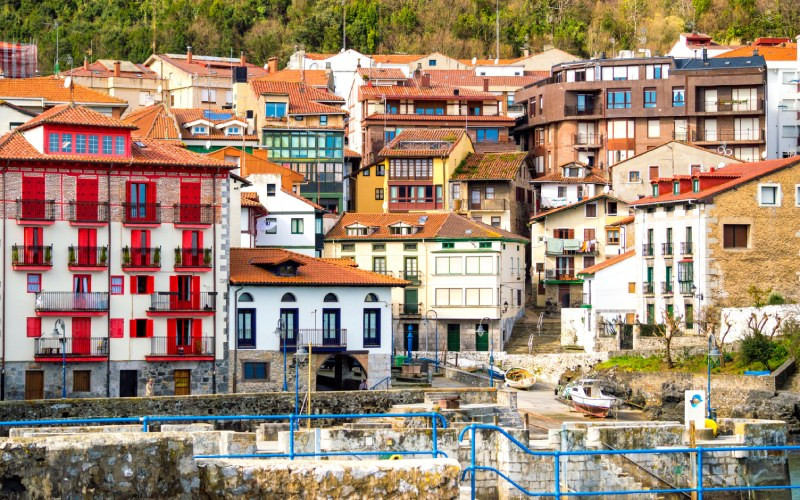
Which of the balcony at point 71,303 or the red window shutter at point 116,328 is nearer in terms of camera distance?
the balcony at point 71,303

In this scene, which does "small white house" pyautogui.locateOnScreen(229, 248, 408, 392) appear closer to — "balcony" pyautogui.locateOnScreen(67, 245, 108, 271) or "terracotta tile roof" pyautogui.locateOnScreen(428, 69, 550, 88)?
"balcony" pyautogui.locateOnScreen(67, 245, 108, 271)

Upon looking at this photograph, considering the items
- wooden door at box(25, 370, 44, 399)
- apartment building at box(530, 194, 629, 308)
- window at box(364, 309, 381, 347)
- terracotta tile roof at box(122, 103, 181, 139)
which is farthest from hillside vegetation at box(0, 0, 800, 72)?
wooden door at box(25, 370, 44, 399)

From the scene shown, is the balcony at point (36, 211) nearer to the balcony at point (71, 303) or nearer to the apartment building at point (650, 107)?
the balcony at point (71, 303)

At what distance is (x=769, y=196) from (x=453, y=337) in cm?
2029

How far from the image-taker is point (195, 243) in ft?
205

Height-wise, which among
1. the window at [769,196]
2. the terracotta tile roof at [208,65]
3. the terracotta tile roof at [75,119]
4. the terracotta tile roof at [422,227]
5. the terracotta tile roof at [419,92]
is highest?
the terracotta tile roof at [208,65]

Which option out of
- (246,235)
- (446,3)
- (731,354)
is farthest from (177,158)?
(446,3)

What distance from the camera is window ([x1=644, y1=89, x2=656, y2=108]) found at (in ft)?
351

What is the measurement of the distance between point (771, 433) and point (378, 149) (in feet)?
249

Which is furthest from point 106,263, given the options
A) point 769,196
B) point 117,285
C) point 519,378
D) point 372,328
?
point 769,196

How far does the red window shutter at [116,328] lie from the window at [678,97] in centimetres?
5698

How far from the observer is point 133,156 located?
204 ft

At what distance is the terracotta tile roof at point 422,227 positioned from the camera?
8662 cm

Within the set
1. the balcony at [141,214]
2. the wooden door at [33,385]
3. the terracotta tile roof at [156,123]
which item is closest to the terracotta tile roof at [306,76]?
the terracotta tile roof at [156,123]
